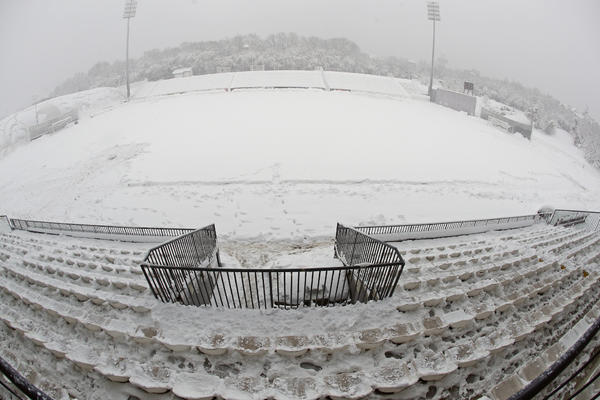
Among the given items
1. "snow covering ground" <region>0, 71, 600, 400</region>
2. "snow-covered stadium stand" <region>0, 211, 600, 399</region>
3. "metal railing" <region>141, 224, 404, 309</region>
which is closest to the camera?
"snow-covered stadium stand" <region>0, 211, 600, 399</region>

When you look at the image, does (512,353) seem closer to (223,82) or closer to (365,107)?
(365,107)

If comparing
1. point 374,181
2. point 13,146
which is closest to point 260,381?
point 374,181

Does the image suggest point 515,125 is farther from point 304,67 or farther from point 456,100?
point 304,67

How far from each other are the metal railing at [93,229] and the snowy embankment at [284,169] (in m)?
1.46

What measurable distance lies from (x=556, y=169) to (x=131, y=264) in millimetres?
32681

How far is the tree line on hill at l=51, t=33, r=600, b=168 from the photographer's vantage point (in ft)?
161

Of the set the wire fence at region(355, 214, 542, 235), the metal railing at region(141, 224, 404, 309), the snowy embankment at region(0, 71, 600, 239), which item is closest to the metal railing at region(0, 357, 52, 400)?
the metal railing at region(141, 224, 404, 309)

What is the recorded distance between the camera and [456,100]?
1508 inches

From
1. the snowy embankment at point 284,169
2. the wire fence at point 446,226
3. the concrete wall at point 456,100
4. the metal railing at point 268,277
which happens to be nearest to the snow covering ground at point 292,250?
the snowy embankment at point 284,169

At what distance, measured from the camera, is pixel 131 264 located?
689cm

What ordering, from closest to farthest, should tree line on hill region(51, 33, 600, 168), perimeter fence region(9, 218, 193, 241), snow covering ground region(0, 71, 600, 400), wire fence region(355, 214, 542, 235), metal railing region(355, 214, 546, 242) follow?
snow covering ground region(0, 71, 600, 400)
perimeter fence region(9, 218, 193, 241)
metal railing region(355, 214, 546, 242)
wire fence region(355, 214, 542, 235)
tree line on hill region(51, 33, 600, 168)

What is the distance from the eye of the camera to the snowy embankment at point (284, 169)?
14234 mm

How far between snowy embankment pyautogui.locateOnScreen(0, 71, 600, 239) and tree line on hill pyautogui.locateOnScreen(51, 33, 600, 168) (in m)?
22.9

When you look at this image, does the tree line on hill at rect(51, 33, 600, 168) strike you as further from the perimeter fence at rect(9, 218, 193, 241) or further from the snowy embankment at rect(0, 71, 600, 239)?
the perimeter fence at rect(9, 218, 193, 241)
